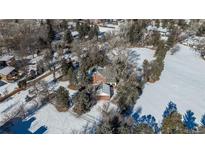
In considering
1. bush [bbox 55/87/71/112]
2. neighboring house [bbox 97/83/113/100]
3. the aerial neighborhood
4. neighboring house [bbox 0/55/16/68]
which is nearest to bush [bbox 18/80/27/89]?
the aerial neighborhood

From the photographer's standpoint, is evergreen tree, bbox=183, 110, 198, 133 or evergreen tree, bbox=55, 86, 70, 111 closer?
evergreen tree, bbox=183, 110, 198, 133

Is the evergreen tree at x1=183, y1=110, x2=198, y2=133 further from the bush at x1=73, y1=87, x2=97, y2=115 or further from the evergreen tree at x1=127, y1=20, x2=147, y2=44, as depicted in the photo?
the evergreen tree at x1=127, y1=20, x2=147, y2=44

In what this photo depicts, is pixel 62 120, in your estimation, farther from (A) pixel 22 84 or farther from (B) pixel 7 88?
(B) pixel 7 88

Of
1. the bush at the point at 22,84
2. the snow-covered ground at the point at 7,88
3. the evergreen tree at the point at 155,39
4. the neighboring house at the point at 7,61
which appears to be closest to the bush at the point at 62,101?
the bush at the point at 22,84

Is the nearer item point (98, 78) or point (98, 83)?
point (98, 83)

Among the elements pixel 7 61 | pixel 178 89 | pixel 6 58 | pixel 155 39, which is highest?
pixel 155 39

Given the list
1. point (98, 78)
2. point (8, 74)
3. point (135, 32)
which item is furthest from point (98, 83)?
point (135, 32)
